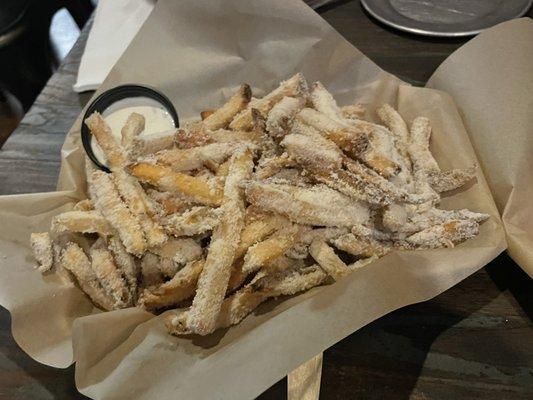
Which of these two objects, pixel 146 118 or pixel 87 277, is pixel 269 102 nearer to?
pixel 146 118

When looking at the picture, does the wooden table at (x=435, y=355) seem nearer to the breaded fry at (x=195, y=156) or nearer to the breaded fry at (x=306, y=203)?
the breaded fry at (x=306, y=203)

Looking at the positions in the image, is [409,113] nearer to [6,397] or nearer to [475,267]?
[475,267]

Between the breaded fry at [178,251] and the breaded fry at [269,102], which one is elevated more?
the breaded fry at [269,102]

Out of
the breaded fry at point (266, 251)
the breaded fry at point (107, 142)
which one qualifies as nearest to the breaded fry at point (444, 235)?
the breaded fry at point (266, 251)

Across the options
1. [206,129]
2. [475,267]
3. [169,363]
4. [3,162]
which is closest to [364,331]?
[475,267]

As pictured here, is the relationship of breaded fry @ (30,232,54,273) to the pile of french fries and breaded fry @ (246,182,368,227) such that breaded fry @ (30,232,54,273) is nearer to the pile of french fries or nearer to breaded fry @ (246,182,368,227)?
the pile of french fries
